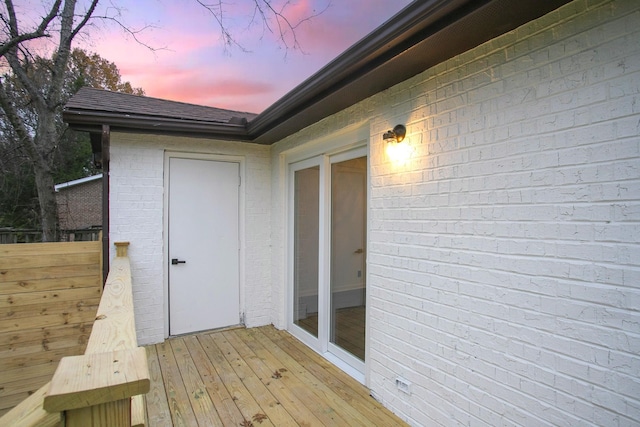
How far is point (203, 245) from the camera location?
14.4 ft

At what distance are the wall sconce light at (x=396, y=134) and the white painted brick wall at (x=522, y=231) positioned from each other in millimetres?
53

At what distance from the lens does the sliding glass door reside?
3252 mm

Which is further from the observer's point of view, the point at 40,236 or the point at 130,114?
the point at 40,236

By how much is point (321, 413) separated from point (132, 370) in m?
2.32

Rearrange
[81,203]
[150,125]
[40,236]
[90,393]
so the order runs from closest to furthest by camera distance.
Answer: [90,393], [150,125], [40,236], [81,203]

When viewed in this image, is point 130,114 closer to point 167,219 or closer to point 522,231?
point 167,219

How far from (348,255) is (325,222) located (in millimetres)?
493

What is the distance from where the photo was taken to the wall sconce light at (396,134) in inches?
A: 98.3

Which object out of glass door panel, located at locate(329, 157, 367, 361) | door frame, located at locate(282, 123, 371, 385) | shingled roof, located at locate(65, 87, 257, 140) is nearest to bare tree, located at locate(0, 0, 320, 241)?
shingled roof, located at locate(65, 87, 257, 140)

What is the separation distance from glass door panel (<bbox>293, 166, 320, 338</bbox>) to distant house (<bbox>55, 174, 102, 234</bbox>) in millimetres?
10945

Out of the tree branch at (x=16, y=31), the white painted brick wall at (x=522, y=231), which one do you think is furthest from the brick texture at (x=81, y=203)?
the white painted brick wall at (x=522, y=231)

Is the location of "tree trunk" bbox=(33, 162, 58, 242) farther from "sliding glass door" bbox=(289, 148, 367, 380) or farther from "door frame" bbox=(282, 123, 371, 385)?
"sliding glass door" bbox=(289, 148, 367, 380)

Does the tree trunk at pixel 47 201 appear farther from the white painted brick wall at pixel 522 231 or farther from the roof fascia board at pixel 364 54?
the white painted brick wall at pixel 522 231

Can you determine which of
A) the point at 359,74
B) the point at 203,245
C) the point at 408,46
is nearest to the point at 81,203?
the point at 203,245
